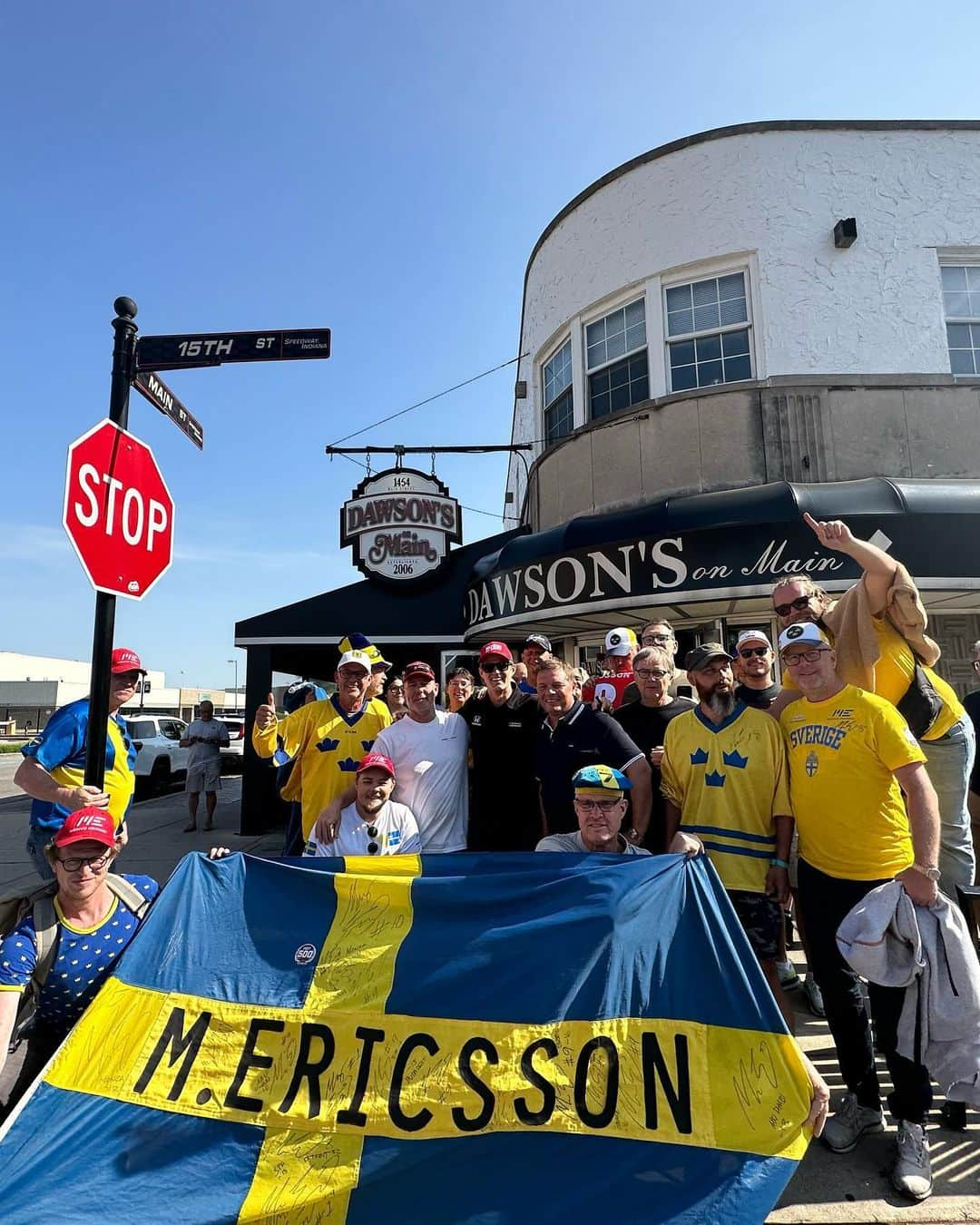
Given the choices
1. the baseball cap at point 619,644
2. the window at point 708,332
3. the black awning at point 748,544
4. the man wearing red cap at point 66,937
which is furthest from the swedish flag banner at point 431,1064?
the window at point 708,332

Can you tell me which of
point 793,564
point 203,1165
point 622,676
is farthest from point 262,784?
point 203,1165

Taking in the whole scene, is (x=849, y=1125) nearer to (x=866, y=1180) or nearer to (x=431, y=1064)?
(x=866, y=1180)

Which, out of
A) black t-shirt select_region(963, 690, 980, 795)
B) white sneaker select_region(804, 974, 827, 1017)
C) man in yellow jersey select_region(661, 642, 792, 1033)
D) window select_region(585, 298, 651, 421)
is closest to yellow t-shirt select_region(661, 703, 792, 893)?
man in yellow jersey select_region(661, 642, 792, 1033)

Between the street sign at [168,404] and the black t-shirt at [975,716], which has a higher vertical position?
the street sign at [168,404]

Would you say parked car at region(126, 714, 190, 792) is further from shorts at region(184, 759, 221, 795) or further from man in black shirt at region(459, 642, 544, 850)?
man in black shirt at region(459, 642, 544, 850)

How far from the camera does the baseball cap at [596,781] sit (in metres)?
3.19

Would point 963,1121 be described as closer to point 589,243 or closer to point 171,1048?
point 171,1048

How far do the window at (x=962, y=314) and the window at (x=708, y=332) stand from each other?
2.22 meters

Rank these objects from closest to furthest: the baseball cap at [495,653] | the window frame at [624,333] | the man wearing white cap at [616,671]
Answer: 1. the baseball cap at [495,653]
2. the man wearing white cap at [616,671]
3. the window frame at [624,333]

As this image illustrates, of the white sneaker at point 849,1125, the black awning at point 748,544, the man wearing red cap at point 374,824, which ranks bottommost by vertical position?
the white sneaker at point 849,1125

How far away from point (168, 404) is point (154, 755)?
54.9ft

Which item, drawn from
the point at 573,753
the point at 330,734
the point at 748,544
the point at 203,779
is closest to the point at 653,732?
the point at 573,753

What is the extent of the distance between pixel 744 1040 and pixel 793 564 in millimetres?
4849

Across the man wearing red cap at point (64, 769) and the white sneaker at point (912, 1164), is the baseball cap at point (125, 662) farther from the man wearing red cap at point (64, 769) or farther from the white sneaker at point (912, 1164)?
the white sneaker at point (912, 1164)
